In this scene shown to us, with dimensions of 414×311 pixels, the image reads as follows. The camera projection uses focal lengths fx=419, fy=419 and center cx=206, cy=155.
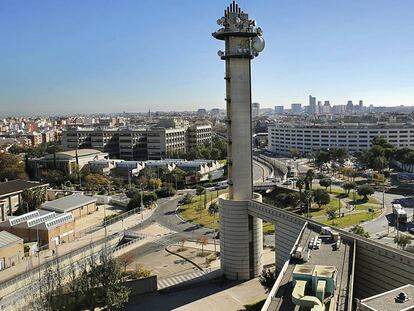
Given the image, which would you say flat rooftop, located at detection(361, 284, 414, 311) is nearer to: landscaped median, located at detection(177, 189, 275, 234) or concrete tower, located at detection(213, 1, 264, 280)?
concrete tower, located at detection(213, 1, 264, 280)

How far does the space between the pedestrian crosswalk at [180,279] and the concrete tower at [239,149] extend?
2.76 metres

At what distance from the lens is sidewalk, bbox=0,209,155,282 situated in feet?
166

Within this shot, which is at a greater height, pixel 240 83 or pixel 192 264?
pixel 240 83

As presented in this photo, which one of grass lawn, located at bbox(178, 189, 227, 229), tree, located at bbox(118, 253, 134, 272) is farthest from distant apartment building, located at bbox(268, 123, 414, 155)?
tree, located at bbox(118, 253, 134, 272)

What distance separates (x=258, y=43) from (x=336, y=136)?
13091cm

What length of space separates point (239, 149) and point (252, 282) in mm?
14364

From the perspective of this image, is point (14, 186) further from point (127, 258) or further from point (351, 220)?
point (351, 220)

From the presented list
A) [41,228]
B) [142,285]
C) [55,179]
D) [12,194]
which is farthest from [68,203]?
[142,285]

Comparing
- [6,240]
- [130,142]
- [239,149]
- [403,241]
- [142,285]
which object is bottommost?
[142,285]

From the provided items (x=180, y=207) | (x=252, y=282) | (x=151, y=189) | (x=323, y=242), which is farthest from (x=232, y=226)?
(x=151, y=189)

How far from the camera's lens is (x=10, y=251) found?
5303 cm

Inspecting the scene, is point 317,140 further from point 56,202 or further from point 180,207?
point 56,202

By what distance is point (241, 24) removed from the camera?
44.8 meters

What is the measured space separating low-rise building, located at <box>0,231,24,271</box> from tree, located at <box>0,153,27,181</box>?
54088 millimetres
